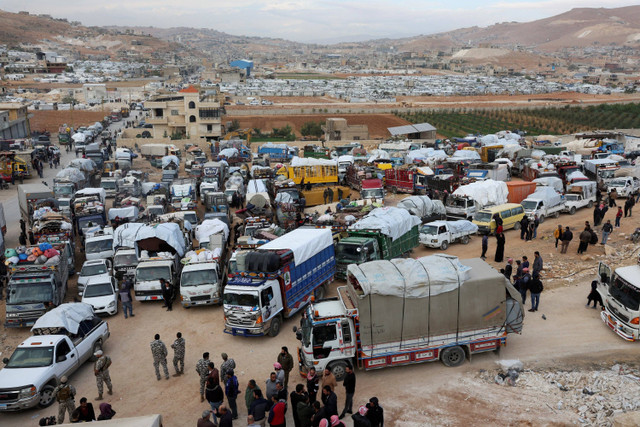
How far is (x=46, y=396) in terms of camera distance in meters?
11.6

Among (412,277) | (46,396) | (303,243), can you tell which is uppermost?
(412,277)

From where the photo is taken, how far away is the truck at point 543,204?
25.3m

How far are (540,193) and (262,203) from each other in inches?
542

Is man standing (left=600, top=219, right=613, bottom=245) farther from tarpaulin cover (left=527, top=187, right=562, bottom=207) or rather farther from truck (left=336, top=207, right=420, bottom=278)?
truck (left=336, top=207, right=420, bottom=278)

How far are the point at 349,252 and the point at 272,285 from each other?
15.2 ft

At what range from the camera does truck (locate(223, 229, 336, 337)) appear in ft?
45.4

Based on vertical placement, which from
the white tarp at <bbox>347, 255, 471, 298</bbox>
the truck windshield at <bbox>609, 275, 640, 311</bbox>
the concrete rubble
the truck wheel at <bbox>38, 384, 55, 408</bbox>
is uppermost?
the white tarp at <bbox>347, 255, 471, 298</bbox>

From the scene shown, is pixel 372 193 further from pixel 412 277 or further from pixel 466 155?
pixel 412 277

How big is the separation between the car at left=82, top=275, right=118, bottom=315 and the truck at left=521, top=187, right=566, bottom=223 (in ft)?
60.2

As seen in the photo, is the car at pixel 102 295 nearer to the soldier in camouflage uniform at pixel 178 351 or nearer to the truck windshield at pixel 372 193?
the soldier in camouflage uniform at pixel 178 351

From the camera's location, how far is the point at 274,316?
47.1ft

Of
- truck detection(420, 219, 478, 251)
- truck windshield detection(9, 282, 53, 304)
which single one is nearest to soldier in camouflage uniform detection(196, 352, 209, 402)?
truck windshield detection(9, 282, 53, 304)

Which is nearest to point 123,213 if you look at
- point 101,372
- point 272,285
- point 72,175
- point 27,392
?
point 72,175

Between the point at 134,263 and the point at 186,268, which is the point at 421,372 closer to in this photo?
the point at 186,268
